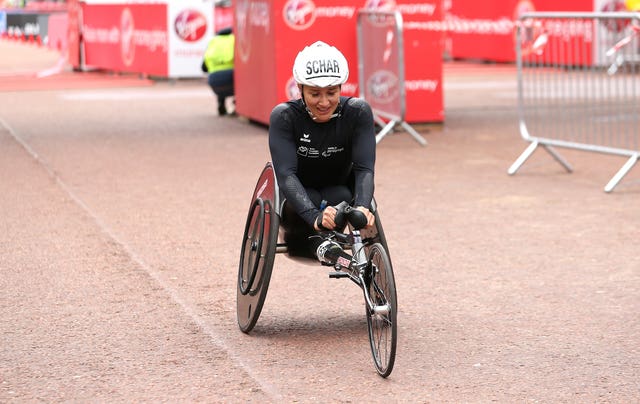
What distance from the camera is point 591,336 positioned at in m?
6.34

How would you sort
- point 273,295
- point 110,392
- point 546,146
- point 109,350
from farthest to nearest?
1. point 546,146
2. point 273,295
3. point 109,350
4. point 110,392

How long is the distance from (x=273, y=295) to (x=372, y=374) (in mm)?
1765

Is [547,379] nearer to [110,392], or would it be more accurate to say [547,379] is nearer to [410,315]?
[410,315]

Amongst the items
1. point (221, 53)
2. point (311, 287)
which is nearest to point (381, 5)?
point (221, 53)

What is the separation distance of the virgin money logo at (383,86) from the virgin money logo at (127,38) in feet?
41.3

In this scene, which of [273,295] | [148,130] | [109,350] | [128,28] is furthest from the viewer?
[128,28]

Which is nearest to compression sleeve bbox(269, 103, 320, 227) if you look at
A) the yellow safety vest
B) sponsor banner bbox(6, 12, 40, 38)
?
the yellow safety vest

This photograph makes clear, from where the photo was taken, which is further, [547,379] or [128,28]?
[128,28]

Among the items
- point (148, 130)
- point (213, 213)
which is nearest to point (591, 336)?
point (213, 213)

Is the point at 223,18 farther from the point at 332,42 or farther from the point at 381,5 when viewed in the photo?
the point at 332,42

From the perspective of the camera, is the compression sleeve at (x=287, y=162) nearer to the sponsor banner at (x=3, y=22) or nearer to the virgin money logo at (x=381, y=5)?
the virgin money logo at (x=381, y=5)

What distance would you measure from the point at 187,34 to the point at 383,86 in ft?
36.8

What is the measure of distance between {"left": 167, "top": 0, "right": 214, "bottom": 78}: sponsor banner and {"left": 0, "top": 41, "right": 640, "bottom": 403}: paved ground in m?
11.3

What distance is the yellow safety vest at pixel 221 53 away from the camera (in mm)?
18516
